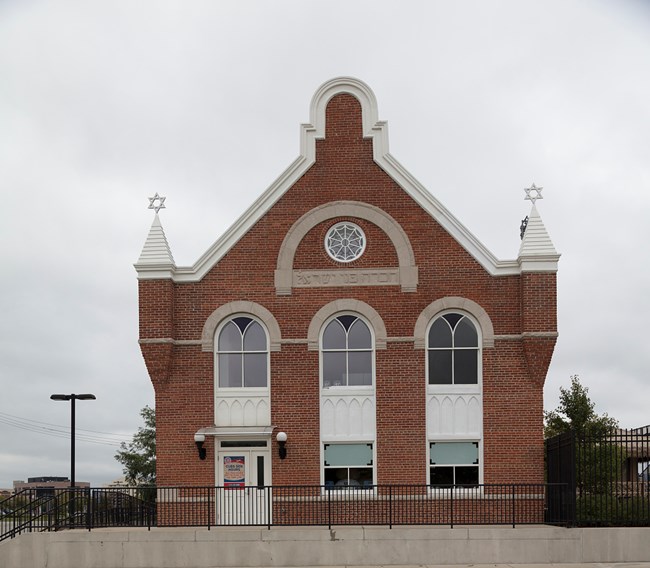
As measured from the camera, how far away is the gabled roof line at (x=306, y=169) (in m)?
24.4

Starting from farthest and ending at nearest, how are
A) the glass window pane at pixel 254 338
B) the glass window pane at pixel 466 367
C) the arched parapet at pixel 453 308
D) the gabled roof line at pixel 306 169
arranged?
the glass window pane at pixel 254 338 → the gabled roof line at pixel 306 169 → the glass window pane at pixel 466 367 → the arched parapet at pixel 453 308

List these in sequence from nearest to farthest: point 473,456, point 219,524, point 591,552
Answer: point 591,552
point 219,524
point 473,456

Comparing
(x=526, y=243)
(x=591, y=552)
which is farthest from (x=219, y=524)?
(x=526, y=243)

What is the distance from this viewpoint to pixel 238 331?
2480 centimetres

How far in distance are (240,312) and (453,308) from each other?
5.31m

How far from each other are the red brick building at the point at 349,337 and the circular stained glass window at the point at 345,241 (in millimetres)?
30

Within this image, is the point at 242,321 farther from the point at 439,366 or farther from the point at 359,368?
the point at 439,366

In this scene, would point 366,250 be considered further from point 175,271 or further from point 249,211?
point 175,271

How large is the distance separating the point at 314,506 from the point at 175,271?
672cm

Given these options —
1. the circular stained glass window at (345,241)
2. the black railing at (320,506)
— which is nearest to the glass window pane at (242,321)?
the circular stained glass window at (345,241)

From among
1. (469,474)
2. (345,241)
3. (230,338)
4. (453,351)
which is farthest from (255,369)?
(469,474)

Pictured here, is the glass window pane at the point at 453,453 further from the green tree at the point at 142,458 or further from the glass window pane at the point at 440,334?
the green tree at the point at 142,458

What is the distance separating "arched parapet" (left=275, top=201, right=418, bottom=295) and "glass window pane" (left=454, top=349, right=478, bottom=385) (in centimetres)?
206

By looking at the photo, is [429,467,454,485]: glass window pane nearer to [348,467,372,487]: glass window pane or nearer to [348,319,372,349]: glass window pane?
[348,467,372,487]: glass window pane
